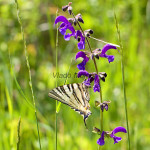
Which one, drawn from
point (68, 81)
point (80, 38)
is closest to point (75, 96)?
point (80, 38)

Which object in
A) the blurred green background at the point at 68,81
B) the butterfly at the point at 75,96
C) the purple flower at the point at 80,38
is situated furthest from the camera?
the blurred green background at the point at 68,81

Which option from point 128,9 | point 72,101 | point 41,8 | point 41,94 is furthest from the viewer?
point 41,8

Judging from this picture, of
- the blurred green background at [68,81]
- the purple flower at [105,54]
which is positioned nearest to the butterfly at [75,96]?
the purple flower at [105,54]

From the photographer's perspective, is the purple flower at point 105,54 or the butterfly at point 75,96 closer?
the butterfly at point 75,96

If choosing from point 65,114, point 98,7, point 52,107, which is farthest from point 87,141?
point 98,7

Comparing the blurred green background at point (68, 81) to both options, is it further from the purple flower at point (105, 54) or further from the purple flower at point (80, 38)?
the purple flower at point (80, 38)

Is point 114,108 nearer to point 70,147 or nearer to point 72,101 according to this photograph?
point 70,147
